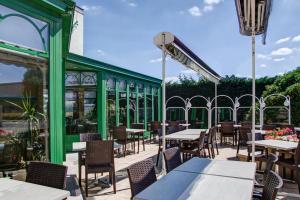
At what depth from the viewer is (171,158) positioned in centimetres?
323

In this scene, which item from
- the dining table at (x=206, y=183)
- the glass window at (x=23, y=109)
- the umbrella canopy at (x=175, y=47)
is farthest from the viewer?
the umbrella canopy at (x=175, y=47)

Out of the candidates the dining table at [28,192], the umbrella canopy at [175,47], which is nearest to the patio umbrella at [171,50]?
the umbrella canopy at [175,47]

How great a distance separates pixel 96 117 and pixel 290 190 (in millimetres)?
6137

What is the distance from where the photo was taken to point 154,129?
10.5 meters

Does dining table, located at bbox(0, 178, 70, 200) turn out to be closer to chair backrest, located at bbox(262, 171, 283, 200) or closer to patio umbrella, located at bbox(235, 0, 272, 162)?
chair backrest, located at bbox(262, 171, 283, 200)

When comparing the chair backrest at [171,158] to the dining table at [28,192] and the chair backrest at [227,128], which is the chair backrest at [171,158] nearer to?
the dining table at [28,192]

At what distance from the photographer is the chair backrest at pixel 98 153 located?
4293mm

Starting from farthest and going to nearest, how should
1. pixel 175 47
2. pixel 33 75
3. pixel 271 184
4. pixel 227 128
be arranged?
pixel 227 128 < pixel 175 47 < pixel 33 75 < pixel 271 184

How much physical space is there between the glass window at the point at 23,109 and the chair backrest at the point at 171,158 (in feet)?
6.57

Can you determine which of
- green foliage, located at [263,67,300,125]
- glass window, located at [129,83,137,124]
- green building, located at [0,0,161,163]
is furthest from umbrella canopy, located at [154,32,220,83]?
green foliage, located at [263,67,300,125]

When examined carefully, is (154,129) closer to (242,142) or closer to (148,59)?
(242,142)

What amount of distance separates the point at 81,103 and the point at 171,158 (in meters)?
6.14

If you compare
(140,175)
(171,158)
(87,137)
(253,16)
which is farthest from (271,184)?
(87,137)

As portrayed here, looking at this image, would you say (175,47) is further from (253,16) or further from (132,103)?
(132,103)
